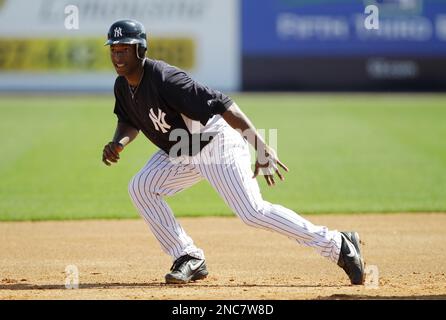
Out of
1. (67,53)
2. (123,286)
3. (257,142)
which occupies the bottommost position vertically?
(123,286)

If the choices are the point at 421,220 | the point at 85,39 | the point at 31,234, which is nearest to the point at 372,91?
the point at 85,39

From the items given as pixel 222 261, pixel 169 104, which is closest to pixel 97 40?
pixel 222 261

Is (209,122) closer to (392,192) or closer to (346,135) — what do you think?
(392,192)

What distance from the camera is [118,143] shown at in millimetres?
5547

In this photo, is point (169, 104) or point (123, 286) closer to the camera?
point (169, 104)

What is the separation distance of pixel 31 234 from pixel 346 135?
8.50 meters

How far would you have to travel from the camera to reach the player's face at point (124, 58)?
5281 mm

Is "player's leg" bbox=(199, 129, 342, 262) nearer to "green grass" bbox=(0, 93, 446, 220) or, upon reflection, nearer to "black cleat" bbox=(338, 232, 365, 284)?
"black cleat" bbox=(338, 232, 365, 284)

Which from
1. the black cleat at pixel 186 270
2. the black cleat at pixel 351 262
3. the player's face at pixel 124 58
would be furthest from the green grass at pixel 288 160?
the player's face at pixel 124 58

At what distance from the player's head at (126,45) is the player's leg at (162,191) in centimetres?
66

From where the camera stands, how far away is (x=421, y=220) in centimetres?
836

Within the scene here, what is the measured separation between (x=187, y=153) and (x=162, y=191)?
326mm

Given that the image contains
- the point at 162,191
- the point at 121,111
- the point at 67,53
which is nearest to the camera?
the point at 162,191

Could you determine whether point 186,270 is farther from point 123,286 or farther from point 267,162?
point 267,162
